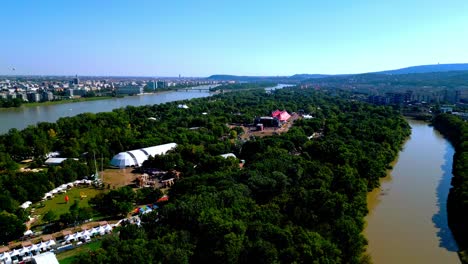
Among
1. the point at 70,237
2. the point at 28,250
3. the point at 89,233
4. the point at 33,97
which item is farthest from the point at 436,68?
the point at 28,250

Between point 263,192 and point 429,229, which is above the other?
point 263,192

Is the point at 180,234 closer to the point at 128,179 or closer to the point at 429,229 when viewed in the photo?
the point at 429,229

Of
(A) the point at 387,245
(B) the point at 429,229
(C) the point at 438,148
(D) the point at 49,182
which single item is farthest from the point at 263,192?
(C) the point at 438,148

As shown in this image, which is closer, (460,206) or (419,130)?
(460,206)

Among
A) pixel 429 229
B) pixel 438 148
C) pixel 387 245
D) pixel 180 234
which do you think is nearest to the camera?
pixel 180 234

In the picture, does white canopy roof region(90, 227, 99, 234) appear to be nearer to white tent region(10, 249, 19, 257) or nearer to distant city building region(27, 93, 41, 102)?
white tent region(10, 249, 19, 257)

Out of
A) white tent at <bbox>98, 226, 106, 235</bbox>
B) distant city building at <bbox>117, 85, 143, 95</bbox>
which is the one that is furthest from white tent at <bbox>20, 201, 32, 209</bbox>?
distant city building at <bbox>117, 85, 143, 95</bbox>

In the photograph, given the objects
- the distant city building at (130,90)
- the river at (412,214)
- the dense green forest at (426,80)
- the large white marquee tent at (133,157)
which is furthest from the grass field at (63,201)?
the dense green forest at (426,80)

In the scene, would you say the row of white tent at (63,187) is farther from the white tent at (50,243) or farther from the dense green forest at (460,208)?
the dense green forest at (460,208)
